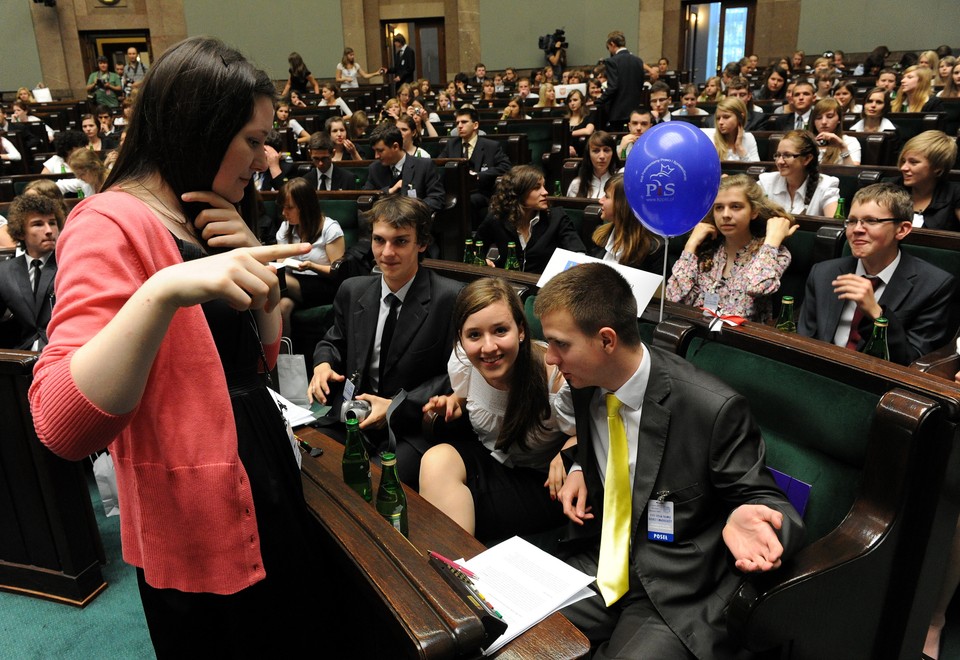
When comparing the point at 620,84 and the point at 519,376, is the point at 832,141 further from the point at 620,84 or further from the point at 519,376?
the point at 519,376

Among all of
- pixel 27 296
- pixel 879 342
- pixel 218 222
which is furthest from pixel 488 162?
pixel 218 222

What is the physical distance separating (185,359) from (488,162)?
5536 mm

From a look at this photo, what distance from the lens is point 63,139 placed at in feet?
21.7

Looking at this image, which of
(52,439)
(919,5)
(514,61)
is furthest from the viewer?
(514,61)

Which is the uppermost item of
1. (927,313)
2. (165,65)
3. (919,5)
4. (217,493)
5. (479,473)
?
(919,5)

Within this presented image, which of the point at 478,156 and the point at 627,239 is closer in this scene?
the point at 627,239

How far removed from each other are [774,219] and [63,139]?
21.3 feet

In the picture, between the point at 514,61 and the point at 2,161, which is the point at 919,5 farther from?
the point at 2,161

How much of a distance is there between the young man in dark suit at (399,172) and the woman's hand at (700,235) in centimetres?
245

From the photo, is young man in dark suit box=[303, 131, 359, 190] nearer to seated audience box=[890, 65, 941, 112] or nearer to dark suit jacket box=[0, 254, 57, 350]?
dark suit jacket box=[0, 254, 57, 350]

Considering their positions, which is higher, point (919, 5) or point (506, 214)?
point (919, 5)

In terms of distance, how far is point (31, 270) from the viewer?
3.01m

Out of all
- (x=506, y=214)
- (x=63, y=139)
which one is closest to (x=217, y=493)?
(x=506, y=214)

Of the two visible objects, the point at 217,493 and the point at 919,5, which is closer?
the point at 217,493
